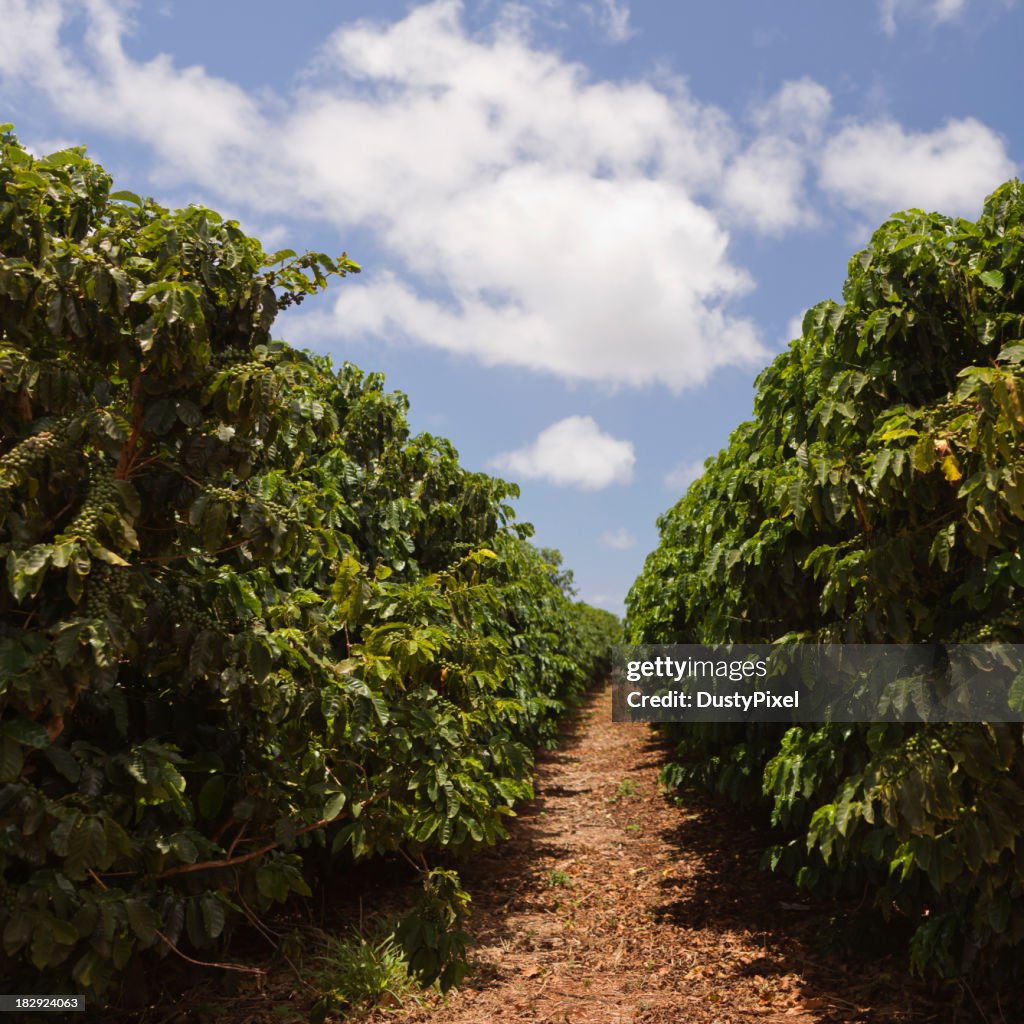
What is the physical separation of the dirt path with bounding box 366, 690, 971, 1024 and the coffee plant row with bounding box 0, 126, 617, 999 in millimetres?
1328

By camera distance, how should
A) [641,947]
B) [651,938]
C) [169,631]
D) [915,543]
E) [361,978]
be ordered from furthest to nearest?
[651,938] < [641,947] < [361,978] < [915,543] < [169,631]

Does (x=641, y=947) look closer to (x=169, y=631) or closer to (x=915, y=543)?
(x=915, y=543)

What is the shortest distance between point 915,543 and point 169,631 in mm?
3458

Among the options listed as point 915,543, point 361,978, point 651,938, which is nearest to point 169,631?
point 361,978

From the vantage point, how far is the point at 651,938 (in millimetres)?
6188

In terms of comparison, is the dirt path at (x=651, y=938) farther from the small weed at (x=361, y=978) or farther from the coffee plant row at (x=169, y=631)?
the coffee plant row at (x=169, y=631)

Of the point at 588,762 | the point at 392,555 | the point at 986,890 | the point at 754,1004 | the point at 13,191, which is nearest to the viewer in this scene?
the point at 13,191

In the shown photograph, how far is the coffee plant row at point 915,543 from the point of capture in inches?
140

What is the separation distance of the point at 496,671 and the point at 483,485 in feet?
9.13

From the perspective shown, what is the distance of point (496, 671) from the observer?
520 cm

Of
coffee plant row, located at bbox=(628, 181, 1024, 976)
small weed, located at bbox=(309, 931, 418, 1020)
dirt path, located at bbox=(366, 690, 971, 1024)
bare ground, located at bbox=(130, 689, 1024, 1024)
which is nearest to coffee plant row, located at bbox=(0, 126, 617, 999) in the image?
small weed, located at bbox=(309, 931, 418, 1020)

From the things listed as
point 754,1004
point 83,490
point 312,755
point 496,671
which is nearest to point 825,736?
point 754,1004

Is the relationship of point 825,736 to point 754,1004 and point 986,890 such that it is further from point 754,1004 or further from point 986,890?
point 754,1004

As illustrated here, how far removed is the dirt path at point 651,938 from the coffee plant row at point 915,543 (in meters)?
0.52
